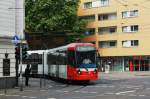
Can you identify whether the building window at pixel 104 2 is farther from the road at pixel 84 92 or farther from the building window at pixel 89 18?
the road at pixel 84 92

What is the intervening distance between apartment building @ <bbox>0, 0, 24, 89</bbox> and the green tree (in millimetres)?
42498

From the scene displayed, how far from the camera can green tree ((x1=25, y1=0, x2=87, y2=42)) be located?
8062 centimetres

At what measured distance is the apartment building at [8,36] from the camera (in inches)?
1411

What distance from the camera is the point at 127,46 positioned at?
82.3 m

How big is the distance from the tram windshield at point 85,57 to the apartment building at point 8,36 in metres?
4.60

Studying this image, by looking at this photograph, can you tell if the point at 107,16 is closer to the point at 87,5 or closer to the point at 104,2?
the point at 104,2

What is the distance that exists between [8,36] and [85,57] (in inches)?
246

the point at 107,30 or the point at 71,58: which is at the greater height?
the point at 107,30

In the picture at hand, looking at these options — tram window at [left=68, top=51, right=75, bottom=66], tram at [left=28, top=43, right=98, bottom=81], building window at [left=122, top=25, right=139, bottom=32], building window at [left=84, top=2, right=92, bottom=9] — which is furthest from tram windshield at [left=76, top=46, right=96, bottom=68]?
building window at [left=84, top=2, right=92, bottom=9]

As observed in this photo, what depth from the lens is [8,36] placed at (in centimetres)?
3631

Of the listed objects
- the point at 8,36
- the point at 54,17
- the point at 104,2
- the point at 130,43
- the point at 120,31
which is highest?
the point at 104,2

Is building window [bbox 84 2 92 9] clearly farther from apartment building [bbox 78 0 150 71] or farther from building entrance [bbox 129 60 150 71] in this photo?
building entrance [bbox 129 60 150 71]

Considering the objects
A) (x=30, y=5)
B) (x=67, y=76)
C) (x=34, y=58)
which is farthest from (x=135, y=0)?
(x=67, y=76)

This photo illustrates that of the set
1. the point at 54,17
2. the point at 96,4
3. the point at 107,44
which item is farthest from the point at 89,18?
the point at 54,17
